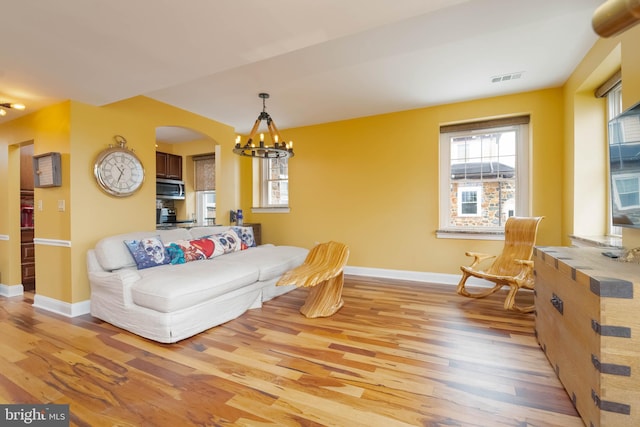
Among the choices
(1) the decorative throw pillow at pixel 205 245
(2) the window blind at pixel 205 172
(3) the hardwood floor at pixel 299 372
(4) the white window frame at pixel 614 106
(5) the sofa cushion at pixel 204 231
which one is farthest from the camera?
(2) the window blind at pixel 205 172

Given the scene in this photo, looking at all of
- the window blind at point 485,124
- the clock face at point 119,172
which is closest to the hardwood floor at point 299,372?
the clock face at point 119,172

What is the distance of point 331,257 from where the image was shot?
3484 millimetres

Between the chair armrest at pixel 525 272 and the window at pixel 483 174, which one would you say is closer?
the chair armrest at pixel 525 272

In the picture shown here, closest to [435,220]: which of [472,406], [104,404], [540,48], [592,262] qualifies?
[540,48]

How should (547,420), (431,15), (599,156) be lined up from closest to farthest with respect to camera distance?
1. (547,420)
2. (431,15)
3. (599,156)

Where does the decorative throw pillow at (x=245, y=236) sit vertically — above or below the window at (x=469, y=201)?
below

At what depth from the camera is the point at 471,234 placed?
13.4 ft

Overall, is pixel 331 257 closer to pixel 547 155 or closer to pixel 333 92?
pixel 333 92

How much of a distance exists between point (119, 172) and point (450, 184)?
4.42 meters

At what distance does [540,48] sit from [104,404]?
14.4 ft

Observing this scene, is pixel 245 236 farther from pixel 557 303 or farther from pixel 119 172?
pixel 557 303

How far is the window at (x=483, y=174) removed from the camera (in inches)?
157

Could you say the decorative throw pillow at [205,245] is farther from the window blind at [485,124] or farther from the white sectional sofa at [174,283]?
the window blind at [485,124]

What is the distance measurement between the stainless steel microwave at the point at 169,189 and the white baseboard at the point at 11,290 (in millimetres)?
2385
